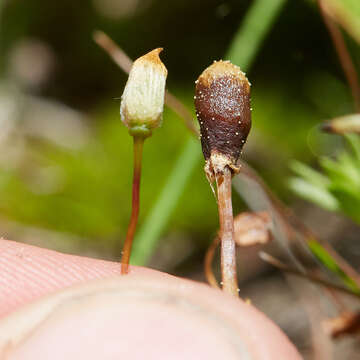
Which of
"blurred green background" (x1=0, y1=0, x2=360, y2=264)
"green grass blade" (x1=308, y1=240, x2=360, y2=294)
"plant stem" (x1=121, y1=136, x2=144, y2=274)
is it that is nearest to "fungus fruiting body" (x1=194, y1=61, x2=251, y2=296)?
"plant stem" (x1=121, y1=136, x2=144, y2=274)

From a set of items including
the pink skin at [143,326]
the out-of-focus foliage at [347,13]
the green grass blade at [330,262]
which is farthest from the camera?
the out-of-focus foliage at [347,13]

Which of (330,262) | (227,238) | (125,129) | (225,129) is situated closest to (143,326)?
(227,238)

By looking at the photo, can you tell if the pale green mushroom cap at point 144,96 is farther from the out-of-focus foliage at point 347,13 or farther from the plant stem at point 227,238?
the out-of-focus foliage at point 347,13

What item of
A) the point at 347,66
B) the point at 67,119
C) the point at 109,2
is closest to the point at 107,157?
the point at 67,119

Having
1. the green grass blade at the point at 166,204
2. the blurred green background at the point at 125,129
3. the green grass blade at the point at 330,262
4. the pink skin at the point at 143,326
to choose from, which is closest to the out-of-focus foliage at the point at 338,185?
the green grass blade at the point at 330,262

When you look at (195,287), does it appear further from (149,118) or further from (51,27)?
(51,27)

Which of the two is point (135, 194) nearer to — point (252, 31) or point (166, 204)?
point (166, 204)

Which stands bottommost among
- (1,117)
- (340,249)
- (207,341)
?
(207,341)
